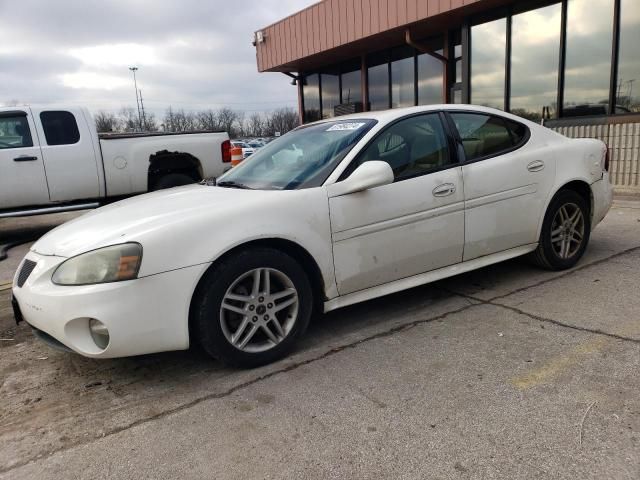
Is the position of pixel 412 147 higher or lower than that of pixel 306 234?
higher

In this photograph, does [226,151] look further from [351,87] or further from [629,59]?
[351,87]

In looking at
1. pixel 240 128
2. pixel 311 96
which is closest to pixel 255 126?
pixel 240 128

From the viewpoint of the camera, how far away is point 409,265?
363 centimetres

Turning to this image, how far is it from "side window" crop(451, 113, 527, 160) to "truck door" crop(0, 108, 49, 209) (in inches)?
247

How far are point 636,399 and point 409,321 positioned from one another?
1.50 meters

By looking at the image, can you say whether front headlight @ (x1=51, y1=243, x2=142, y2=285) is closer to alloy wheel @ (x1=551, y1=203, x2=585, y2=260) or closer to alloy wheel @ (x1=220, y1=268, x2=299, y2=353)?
alloy wheel @ (x1=220, y1=268, x2=299, y2=353)

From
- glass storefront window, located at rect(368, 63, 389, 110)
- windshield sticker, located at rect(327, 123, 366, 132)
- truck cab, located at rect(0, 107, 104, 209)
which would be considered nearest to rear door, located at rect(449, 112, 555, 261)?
windshield sticker, located at rect(327, 123, 366, 132)

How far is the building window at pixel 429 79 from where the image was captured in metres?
12.6

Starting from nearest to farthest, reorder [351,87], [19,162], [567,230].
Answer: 1. [567,230]
2. [19,162]
3. [351,87]

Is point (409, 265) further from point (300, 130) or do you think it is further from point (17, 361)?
point (17, 361)

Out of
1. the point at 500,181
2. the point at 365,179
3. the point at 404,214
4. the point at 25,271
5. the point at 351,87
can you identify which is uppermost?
the point at 351,87

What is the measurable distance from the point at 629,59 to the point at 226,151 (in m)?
7.00

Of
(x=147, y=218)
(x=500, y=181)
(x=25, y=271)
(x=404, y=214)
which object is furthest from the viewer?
(x=500, y=181)

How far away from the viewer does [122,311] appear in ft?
8.80
